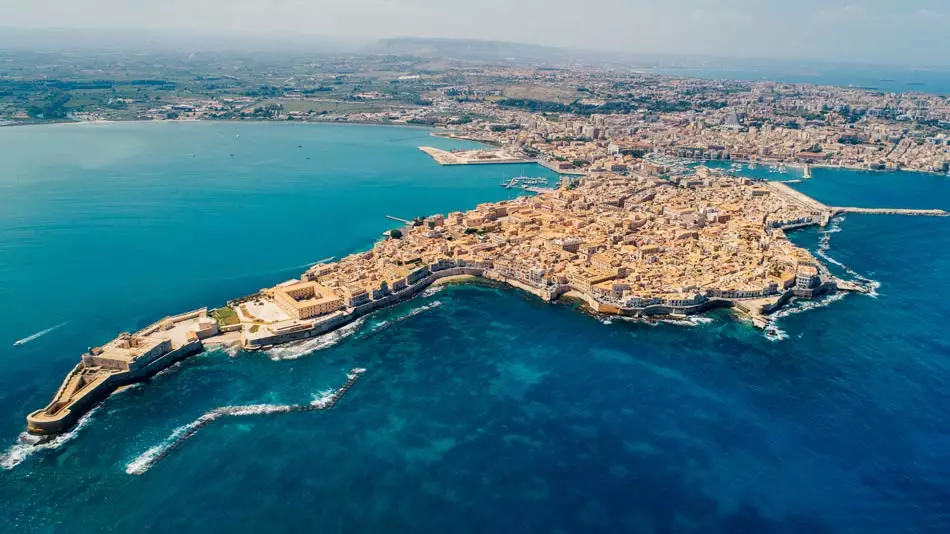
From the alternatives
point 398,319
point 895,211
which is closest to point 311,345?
point 398,319

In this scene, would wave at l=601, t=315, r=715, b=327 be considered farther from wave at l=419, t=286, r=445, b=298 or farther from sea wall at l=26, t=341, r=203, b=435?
sea wall at l=26, t=341, r=203, b=435

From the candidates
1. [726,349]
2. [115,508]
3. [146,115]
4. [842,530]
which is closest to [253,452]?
[115,508]

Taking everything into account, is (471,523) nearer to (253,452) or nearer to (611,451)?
(611,451)

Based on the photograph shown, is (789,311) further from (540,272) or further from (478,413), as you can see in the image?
(478,413)

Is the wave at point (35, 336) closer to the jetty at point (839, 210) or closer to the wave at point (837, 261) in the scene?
the wave at point (837, 261)

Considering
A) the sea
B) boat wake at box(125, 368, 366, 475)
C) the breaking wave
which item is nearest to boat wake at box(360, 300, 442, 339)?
the sea
